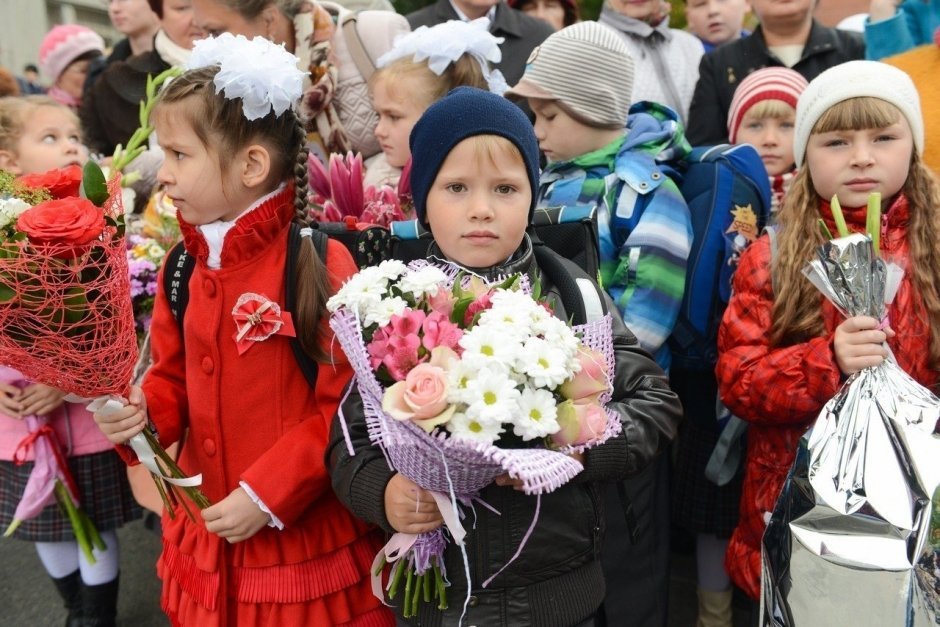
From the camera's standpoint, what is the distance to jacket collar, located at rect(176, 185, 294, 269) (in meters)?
2.24

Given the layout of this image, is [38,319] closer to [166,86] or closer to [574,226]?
[166,86]

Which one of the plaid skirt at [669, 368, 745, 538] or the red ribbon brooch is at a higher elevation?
the red ribbon brooch

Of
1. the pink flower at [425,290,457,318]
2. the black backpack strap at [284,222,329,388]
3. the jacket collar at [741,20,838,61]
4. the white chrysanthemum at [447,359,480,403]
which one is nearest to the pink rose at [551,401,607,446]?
the white chrysanthemum at [447,359,480,403]

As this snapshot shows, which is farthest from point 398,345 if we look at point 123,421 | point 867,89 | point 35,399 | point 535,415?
point 35,399

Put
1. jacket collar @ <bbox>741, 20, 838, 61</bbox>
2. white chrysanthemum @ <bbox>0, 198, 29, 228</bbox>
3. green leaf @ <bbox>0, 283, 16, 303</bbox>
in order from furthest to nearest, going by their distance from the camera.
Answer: jacket collar @ <bbox>741, 20, 838, 61</bbox>
white chrysanthemum @ <bbox>0, 198, 29, 228</bbox>
green leaf @ <bbox>0, 283, 16, 303</bbox>

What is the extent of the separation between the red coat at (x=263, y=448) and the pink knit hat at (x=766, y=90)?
6.69 feet

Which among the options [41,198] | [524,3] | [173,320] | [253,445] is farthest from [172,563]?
[524,3]

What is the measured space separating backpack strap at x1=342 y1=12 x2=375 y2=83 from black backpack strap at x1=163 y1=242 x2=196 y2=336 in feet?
5.15

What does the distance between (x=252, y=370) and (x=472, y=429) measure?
909mm

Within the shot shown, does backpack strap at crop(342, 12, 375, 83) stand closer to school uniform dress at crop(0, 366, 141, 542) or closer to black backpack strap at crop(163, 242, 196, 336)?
black backpack strap at crop(163, 242, 196, 336)

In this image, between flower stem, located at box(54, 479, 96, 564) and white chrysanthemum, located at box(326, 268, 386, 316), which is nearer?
white chrysanthemum, located at box(326, 268, 386, 316)

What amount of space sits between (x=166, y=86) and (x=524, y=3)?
344 cm

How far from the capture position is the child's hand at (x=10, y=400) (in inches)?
117

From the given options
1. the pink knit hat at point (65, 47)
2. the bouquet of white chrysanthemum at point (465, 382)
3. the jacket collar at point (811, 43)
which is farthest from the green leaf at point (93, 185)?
the pink knit hat at point (65, 47)
